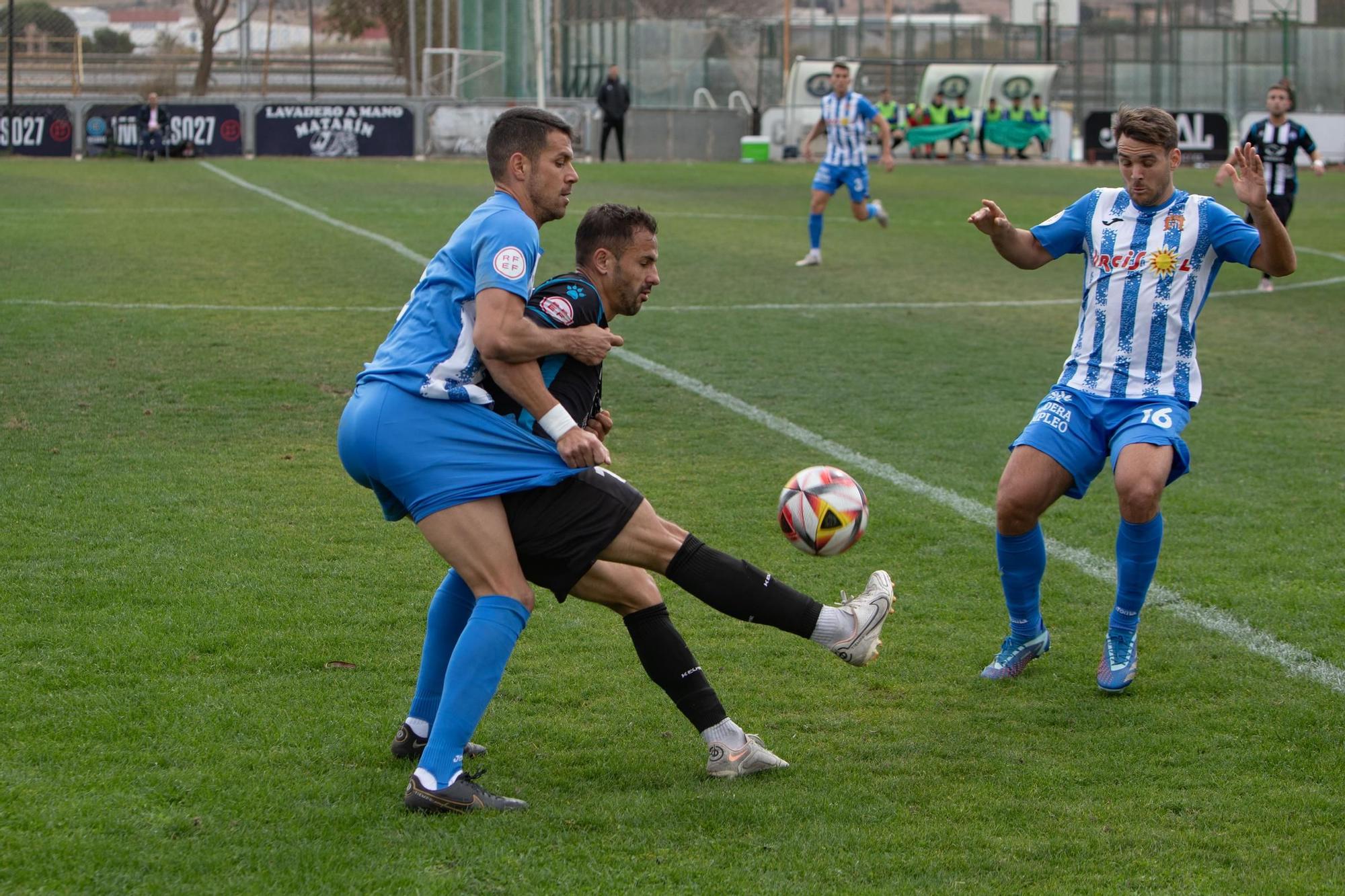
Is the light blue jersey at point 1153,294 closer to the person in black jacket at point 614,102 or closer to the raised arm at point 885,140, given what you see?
the raised arm at point 885,140

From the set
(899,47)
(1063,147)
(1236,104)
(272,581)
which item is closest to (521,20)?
(899,47)

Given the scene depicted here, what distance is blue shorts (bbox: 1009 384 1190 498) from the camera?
4766mm

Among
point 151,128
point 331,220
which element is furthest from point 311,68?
point 331,220

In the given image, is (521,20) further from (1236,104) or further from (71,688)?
(71,688)

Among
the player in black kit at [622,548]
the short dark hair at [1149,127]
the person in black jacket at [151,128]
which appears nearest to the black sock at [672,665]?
the player in black kit at [622,548]

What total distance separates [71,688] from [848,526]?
238 cm

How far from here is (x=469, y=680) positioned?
12.4ft

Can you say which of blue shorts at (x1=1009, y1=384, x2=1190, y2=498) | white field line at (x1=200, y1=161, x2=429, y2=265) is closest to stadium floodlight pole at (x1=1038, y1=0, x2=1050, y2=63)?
white field line at (x1=200, y1=161, x2=429, y2=265)

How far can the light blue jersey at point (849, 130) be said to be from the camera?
667 inches

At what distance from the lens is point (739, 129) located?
39.7m

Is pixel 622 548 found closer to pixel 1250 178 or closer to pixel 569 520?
pixel 569 520

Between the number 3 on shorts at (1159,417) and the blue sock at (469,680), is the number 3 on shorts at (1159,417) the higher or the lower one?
the higher one

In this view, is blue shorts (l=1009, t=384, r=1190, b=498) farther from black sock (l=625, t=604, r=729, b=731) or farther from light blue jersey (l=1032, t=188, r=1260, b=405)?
black sock (l=625, t=604, r=729, b=731)

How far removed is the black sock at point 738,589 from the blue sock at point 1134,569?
4.12 ft
